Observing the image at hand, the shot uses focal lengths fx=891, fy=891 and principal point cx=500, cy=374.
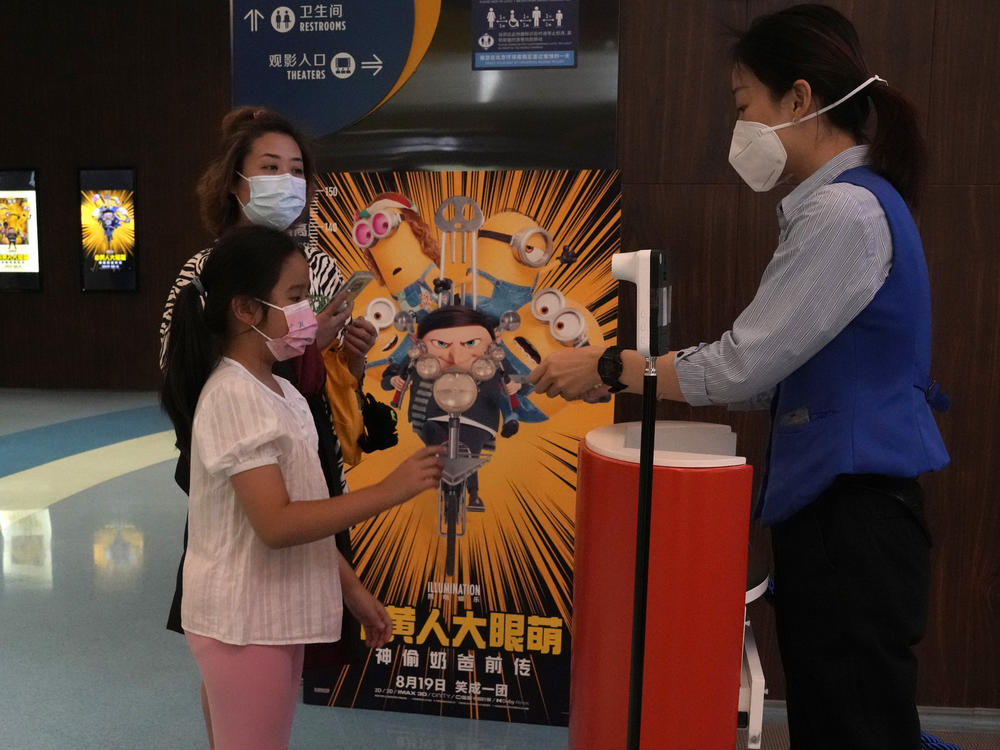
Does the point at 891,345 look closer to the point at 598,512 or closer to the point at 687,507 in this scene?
the point at 687,507

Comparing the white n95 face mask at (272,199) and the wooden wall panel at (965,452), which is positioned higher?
the white n95 face mask at (272,199)

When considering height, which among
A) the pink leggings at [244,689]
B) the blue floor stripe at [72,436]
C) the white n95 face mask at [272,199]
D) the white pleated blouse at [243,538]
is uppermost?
the white n95 face mask at [272,199]

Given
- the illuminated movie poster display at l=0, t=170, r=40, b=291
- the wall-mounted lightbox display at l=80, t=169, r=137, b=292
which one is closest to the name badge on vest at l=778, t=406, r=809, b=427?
the wall-mounted lightbox display at l=80, t=169, r=137, b=292

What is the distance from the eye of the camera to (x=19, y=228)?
997 cm

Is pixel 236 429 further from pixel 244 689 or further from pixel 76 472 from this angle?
pixel 76 472

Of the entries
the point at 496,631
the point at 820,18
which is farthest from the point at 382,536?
the point at 820,18

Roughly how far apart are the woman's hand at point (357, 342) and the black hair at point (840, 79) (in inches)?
47.1

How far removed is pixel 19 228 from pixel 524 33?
9167 millimetres

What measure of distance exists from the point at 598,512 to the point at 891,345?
56cm

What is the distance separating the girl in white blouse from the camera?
146 cm

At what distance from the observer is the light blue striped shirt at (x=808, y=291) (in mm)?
1400

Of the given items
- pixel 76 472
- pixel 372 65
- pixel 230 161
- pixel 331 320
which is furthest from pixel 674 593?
pixel 76 472

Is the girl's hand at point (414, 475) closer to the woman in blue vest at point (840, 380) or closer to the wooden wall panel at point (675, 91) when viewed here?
the woman in blue vest at point (840, 380)

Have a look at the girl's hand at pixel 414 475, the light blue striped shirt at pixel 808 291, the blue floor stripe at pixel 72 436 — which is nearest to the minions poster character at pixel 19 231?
the blue floor stripe at pixel 72 436
